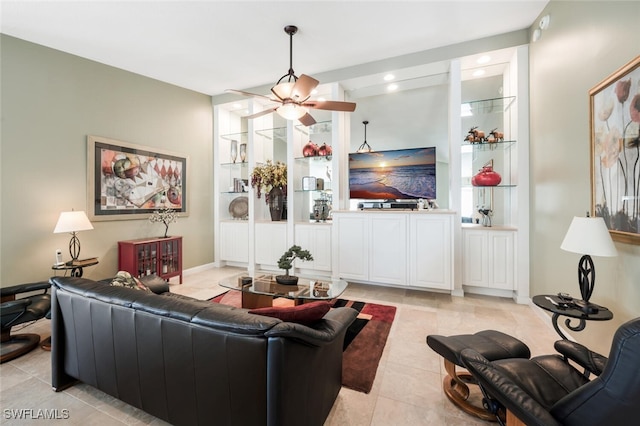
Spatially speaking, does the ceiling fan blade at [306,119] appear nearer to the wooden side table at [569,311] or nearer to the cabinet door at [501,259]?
the cabinet door at [501,259]

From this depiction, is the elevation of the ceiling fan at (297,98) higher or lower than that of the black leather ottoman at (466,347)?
higher

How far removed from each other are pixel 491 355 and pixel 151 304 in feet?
6.58

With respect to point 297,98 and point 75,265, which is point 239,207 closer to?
point 75,265

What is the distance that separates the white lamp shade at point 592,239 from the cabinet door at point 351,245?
2.42 meters

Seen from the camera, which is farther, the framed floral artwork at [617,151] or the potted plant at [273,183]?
the potted plant at [273,183]

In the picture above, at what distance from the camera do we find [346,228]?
4.11 m

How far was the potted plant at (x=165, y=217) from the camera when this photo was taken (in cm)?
430

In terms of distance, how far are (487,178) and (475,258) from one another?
1075 millimetres

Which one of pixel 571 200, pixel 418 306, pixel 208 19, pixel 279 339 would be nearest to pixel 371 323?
pixel 418 306

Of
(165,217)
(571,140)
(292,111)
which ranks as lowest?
(165,217)

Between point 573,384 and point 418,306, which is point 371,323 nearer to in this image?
point 418,306

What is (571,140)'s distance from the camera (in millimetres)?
2426

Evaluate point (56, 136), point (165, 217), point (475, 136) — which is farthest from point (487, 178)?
point (56, 136)

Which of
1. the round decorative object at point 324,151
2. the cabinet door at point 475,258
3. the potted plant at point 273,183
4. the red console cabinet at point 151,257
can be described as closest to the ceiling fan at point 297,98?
the round decorative object at point 324,151
